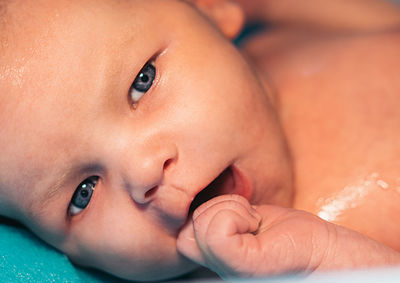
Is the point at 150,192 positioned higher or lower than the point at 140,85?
lower

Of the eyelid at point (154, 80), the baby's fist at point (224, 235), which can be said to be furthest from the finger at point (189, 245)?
the eyelid at point (154, 80)

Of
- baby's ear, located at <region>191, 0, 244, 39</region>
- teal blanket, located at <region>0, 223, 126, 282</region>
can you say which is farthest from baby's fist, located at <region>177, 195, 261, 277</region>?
baby's ear, located at <region>191, 0, 244, 39</region>

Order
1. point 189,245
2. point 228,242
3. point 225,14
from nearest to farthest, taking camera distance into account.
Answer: point 228,242 < point 189,245 < point 225,14

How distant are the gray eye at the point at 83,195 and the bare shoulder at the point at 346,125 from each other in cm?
40

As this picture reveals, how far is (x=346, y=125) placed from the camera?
3.48 ft

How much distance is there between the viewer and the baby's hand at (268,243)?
75 cm

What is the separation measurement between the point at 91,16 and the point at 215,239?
0.44 m

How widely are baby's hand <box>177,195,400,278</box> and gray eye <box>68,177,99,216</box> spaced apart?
197mm

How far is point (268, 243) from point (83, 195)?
34 centimetres

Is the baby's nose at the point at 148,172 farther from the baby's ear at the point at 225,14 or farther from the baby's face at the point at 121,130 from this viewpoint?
the baby's ear at the point at 225,14

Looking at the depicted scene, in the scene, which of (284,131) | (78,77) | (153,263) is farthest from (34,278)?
(284,131)

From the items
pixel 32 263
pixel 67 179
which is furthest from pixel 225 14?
pixel 32 263

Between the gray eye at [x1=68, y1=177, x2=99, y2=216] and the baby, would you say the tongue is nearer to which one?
the baby

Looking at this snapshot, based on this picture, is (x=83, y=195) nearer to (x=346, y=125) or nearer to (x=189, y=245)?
(x=189, y=245)
